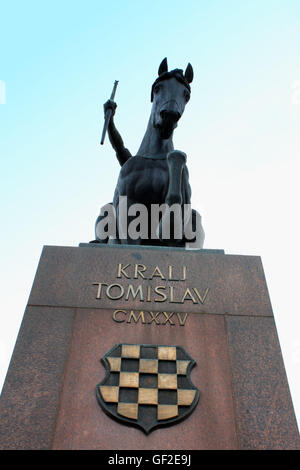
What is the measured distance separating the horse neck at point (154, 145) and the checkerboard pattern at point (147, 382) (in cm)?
389

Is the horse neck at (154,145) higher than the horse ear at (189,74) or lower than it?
lower

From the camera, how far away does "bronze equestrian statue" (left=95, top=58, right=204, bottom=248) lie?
6770 millimetres

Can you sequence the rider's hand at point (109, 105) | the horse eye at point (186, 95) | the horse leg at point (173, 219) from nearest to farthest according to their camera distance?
the horse leg at point (173, 219), the horse eye at point (186, 95), the rider's hand at point (109, 105)

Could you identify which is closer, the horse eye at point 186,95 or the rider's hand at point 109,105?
the horse eye at point 186,95

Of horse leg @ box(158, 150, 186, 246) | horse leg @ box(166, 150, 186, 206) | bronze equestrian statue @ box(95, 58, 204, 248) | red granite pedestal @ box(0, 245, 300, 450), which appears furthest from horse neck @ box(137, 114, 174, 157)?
red granite pedestal @ box(0, 245, 300, 450)

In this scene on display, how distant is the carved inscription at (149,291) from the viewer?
491cm

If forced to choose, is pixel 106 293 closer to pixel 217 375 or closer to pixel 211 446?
pixel 217 375

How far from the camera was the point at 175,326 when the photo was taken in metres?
4.84

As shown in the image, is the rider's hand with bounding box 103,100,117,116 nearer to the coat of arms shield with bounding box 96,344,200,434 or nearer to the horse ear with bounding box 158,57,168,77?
the horse ear with bounding box 158,57,168,77

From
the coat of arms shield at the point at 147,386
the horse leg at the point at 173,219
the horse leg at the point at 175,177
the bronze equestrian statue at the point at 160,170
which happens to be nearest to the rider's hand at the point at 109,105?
the bronze equestrian statue at the point at 160,170

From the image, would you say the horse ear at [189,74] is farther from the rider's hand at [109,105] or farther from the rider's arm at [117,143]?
the rider's arm at [117,143]

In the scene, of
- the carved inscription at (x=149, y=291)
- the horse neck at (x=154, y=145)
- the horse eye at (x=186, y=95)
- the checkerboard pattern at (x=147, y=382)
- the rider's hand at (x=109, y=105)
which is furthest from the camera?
the rider's hand at (x=109, y=105)

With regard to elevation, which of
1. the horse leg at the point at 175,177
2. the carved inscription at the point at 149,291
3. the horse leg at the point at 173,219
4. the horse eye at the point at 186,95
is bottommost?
the carved inscription at the point at 149,291

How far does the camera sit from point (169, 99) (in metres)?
6.91
